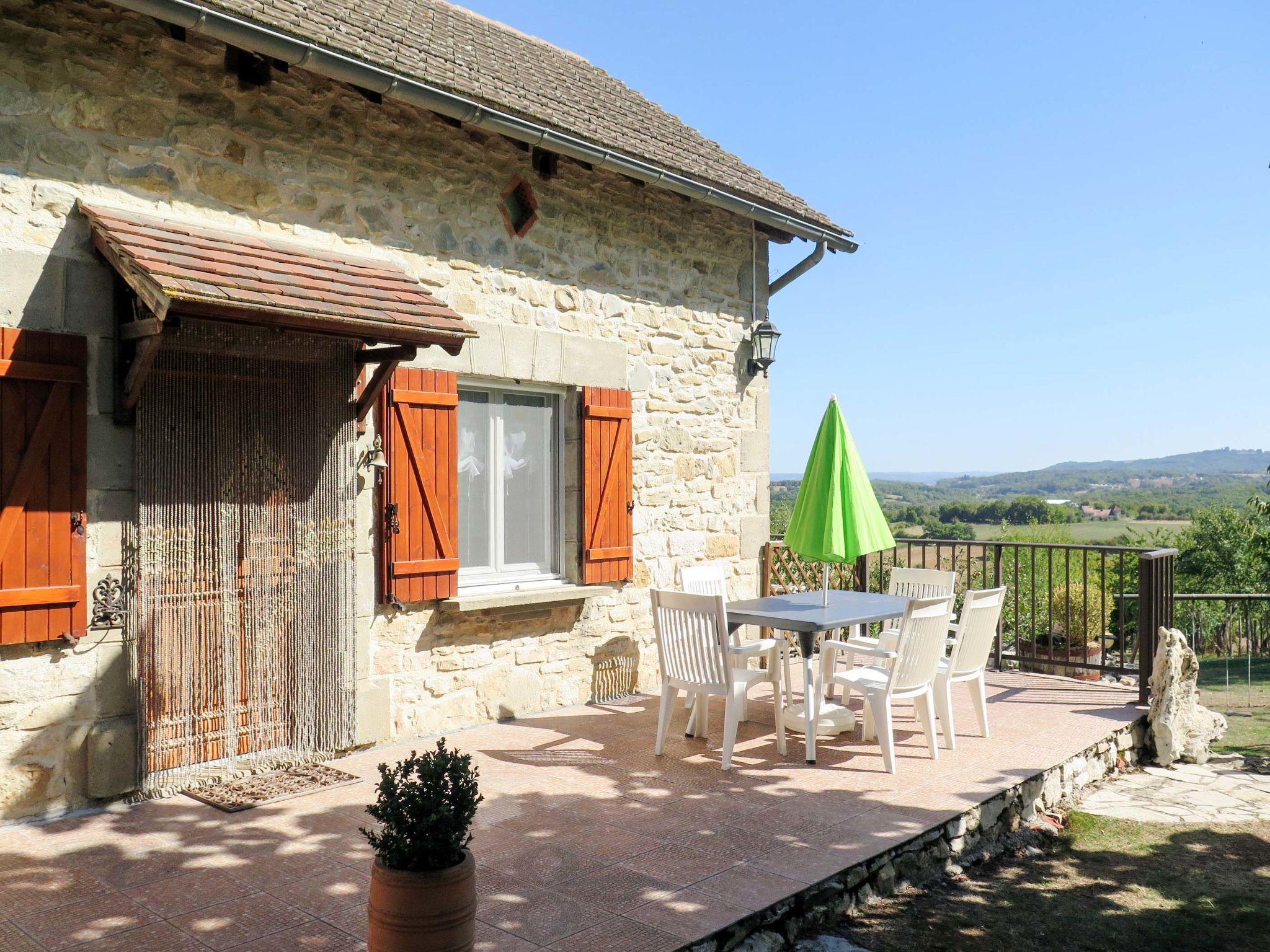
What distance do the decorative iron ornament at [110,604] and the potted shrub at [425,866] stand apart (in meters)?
2.36

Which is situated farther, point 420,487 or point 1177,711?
point 1177,711

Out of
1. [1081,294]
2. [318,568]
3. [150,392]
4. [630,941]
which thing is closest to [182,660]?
[318,568]

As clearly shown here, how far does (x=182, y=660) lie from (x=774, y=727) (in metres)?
3.44

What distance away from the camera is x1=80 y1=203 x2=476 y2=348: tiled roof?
385cm

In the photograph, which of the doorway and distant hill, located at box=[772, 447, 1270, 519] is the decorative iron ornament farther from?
distant hill, located at box=[772, 447, 1270, 519]

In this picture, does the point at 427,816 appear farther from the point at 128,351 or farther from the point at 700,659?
the point at 128,351

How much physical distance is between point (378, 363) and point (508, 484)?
4.42 ft

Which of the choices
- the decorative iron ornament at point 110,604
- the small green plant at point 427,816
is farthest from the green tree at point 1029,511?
the small green plant at point 427,816

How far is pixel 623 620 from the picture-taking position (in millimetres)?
6828

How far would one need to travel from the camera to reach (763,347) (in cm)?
780

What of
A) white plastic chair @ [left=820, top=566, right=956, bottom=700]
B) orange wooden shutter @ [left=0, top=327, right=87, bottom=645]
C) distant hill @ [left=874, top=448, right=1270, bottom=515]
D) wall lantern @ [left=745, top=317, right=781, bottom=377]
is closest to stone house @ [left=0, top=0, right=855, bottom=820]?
orange wooden shutter @ [left=0, top=327, right=87, bottom=645]

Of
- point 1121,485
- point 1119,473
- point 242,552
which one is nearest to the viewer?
point 242,552

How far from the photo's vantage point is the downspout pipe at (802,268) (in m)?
7.98

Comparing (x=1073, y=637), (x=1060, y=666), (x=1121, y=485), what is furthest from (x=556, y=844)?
(x=1121, y=485)
